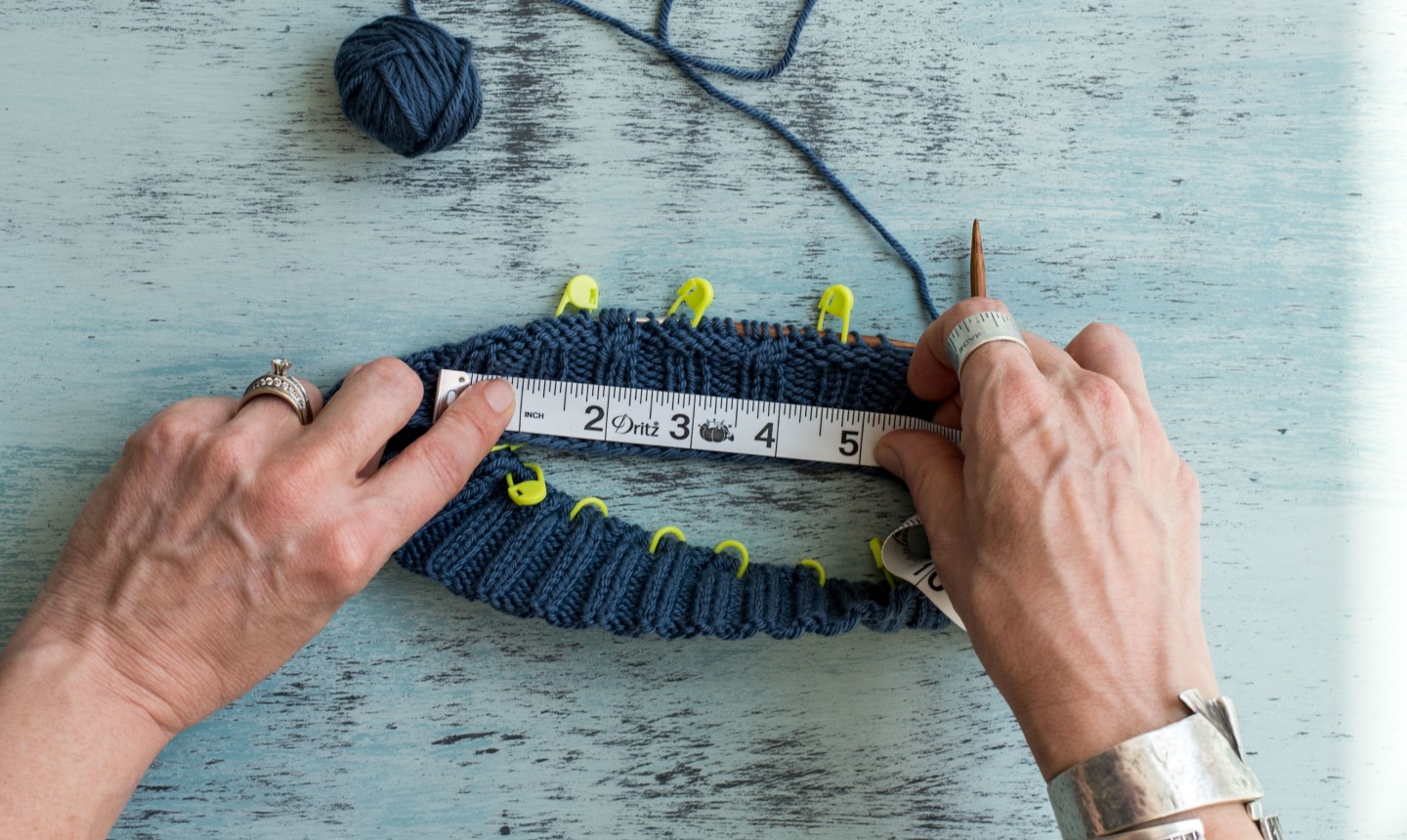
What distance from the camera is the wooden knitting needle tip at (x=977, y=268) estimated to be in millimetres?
1430

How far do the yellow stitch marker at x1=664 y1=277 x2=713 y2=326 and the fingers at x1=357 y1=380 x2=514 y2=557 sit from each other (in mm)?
334

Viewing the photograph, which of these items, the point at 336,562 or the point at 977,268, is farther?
the point at 977,268

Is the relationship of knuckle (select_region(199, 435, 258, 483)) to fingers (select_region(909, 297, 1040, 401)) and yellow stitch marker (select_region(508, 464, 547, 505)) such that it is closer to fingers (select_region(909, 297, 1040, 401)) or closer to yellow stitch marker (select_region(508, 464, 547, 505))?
yellow stitch marker (select_region(508, 464, 547, 505))

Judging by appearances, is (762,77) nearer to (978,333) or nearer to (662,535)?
(978,333)

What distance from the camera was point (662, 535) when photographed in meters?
1.48

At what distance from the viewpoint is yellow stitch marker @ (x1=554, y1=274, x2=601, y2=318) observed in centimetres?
146

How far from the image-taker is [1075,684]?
3.47 feet

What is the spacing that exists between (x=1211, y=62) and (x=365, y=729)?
1.85 meters

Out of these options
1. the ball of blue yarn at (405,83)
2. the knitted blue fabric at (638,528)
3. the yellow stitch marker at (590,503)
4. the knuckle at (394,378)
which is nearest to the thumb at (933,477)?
the knitted blue fabric at (638,528)

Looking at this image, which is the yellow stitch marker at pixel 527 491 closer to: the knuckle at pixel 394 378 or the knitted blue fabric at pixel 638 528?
the knitted blue fabric at pixel 638 528

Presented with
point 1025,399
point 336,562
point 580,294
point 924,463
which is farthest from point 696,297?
point 336,562

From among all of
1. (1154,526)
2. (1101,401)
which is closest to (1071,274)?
(1101,401)

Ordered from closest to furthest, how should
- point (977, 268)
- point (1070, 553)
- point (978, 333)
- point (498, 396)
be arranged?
1. point (1070, 553)
2. point (978, 333)
3. point (498, 396)
4. point (977, 268)

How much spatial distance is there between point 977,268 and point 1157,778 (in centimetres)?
80
